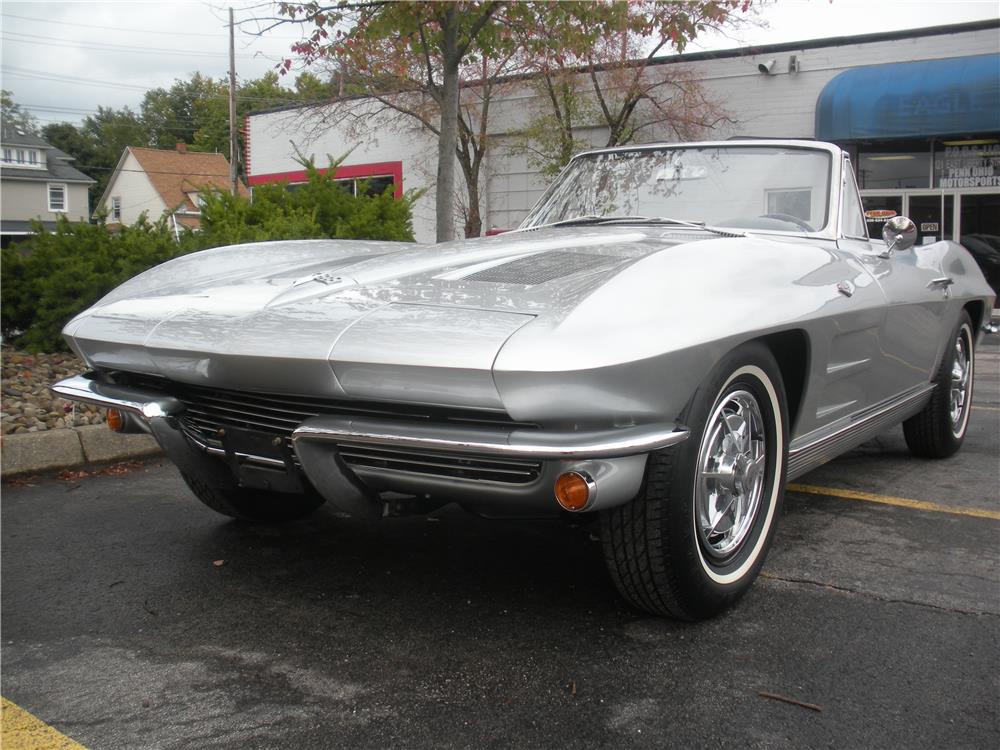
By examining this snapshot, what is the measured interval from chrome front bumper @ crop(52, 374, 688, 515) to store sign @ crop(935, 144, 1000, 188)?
14.7m

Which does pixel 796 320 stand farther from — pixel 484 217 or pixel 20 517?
pixel 484 217

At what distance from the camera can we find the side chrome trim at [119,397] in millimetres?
2662

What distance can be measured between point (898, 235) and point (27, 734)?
11.4ft

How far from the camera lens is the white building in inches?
535

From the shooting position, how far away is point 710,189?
3.77 m

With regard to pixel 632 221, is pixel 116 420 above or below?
below

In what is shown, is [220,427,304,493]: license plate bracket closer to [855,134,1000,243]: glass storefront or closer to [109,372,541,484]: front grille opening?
[109,372,541,484]: front grille opening

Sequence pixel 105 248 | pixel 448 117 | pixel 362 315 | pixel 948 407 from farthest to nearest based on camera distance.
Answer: pixel 448 117 → pixel 105 248 → pixel 948 407 → pixel 362 315

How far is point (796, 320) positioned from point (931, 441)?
2.38 metres

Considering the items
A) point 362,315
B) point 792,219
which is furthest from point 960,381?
point 362,315

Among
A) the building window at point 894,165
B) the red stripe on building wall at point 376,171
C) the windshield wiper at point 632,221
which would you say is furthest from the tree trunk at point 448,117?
the red stripe on building wall at point 376,171

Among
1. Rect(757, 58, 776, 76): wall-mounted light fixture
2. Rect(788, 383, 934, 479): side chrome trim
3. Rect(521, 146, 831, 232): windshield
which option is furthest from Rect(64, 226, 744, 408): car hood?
Rect(757, 58, 776, 76): wall-mounted light fixture

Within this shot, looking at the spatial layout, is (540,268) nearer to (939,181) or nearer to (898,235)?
(898,235)

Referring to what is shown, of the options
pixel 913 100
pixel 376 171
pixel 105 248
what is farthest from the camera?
pixel 376 171
